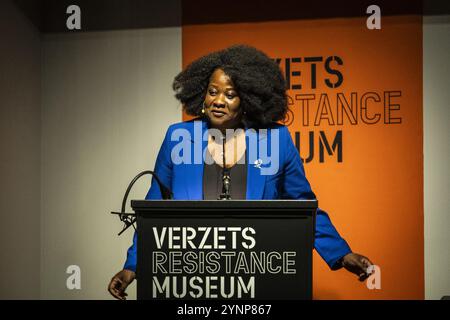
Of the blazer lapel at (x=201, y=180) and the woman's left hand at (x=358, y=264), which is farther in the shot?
the blazer lapel at (x=201, y=180)

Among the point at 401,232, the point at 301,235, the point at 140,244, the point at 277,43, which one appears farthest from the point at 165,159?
the point at 401,232

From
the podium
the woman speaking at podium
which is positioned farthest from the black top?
the podium

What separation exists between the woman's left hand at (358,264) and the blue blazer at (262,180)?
7 cm

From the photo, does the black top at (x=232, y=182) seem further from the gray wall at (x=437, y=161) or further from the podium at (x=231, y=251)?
the gray wall at (x=437, y=161)

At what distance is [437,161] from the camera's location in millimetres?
3436

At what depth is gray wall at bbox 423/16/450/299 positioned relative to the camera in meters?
3.43

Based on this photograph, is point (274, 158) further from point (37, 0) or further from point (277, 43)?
point (37, 0)

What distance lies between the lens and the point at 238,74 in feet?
8.83

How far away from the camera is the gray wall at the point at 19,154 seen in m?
3.45

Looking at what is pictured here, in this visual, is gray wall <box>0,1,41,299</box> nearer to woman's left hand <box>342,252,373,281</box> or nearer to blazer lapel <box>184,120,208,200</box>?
blazer lapel <box>184,120,208,200</box>

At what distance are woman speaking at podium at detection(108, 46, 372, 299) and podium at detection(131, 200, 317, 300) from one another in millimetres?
655

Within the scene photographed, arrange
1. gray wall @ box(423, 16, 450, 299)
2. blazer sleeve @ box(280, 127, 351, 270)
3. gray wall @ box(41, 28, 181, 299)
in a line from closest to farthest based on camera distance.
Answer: blazer sleeve @ box(280, 127, 351, 270), gray wall @ box(423, 16, 450, 299), gray wall @ box(41, 28, 181, 299)

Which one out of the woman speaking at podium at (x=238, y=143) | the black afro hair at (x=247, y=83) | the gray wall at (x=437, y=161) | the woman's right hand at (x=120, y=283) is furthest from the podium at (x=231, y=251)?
the gray wall at (x=437, y=161)

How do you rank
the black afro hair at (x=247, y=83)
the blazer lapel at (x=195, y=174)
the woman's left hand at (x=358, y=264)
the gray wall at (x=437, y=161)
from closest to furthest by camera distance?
the woman's left hand at (x=358, y=264) → the blazer lapel at (x=195, y=174) → the black afro hair at (x=247, y=83) → the gray wall at (x=437, y=161)
